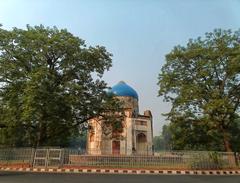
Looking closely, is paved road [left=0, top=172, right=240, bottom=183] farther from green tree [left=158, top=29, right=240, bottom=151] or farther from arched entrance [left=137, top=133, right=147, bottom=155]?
arched entrance [left=137, top=133, right=147, bottom=155]

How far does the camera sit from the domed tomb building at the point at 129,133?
38.1m

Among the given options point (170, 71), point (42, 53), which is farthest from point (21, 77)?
point (170, 71)

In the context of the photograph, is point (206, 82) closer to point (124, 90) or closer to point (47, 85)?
point (47, 85)

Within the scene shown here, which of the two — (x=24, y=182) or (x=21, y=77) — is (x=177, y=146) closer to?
(x=21, y=77)

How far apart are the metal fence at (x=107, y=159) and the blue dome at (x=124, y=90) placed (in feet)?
72.8

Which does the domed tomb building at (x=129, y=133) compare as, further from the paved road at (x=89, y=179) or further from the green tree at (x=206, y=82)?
the paved road at (x=89, y=179)

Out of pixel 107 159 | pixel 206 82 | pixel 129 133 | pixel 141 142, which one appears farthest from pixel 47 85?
pixel 141 142

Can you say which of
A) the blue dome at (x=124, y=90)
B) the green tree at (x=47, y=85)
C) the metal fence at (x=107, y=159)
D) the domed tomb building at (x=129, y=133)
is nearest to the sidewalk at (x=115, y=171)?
the metal fence at (x=107, y=159)

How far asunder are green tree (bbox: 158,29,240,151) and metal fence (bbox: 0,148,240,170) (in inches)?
144

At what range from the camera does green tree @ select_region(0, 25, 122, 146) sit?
17594 mm

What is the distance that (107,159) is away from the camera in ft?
60.2

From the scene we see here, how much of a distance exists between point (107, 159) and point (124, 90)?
23.4 metres

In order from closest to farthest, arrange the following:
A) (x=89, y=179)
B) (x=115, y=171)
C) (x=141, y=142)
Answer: (x=89, y=179) → (x=115, y=171) → (x=141, y=142)

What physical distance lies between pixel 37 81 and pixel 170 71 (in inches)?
460
